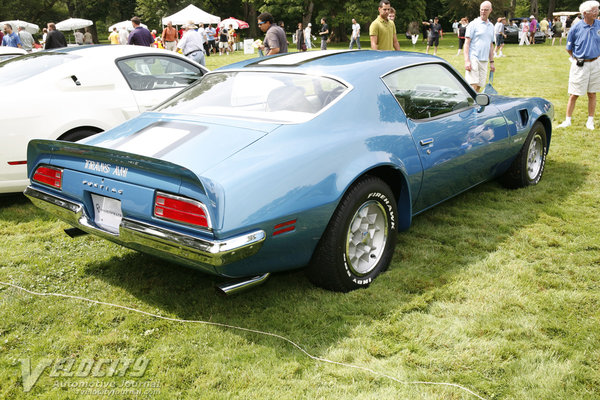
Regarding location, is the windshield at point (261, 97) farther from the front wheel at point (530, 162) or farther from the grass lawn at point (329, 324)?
the front wheel at point (530, 162)

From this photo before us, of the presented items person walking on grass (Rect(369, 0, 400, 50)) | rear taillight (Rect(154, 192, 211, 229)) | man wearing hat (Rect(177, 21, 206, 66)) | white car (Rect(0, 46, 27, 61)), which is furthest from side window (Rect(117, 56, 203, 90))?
man wearing hat (Rect(177, 21, 206, 66))

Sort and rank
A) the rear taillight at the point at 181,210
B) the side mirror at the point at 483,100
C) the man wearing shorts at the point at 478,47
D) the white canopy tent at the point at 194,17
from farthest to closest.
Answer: the white canopy tent at the point at 194,17
the man wearing shorts at the point at 478,47
the side mirror at the point at 483,100
the rear taillight at the point at 181,210

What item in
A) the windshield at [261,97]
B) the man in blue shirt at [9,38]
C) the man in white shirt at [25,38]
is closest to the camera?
the windshield at [261,97]

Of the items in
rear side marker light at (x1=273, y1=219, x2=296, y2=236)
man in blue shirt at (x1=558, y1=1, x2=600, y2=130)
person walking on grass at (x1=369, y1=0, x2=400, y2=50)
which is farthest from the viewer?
person walking on grass at (x1=369, y1=0, x2=400, y2=50)

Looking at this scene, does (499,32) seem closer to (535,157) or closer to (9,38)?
(9,38)

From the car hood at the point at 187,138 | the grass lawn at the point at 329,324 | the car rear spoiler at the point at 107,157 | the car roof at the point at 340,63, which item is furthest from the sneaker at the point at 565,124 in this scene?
the car rear spoiler at the point at 107,157

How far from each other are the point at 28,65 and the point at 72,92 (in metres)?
0.73

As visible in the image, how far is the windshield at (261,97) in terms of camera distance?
345cm

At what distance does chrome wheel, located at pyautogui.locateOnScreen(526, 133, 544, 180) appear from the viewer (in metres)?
5.43

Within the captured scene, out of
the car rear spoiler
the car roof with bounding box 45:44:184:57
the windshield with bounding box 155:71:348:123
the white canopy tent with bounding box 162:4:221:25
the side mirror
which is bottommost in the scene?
the car rear spoiler

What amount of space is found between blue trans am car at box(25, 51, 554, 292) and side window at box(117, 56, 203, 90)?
197 cm

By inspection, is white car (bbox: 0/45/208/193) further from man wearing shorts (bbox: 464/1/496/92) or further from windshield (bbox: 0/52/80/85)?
man wearing shorts (bbox: 464/1/496/92)

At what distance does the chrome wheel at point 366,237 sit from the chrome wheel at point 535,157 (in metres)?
2.55

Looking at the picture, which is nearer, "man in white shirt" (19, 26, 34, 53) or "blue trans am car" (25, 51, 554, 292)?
"blue trans am car" (25, 51, 554, 292)
